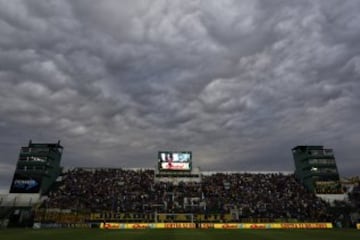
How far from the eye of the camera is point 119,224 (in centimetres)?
6359

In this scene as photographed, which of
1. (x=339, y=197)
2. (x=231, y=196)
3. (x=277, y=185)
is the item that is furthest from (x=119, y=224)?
(x=339, y=197)

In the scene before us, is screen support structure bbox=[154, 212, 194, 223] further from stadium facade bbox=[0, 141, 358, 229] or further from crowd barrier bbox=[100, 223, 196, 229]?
crowd barrier bbox=[100, 223, 196, 229]

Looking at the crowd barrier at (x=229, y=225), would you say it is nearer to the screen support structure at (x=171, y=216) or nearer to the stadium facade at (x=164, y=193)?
A: the stadium facade at (x=164, y=193)

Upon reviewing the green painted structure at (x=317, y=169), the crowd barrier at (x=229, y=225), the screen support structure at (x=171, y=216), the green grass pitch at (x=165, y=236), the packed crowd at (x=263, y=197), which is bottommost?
the green grass pitch at (x=165, y=236)

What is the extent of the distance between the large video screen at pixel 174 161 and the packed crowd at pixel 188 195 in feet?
16.2

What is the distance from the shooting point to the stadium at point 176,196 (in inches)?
2562

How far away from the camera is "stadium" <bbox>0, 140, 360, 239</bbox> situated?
6508 cm

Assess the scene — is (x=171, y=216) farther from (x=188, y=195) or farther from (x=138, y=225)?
(x=188, y=195)

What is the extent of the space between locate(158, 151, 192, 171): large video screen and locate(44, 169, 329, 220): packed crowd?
195 inches

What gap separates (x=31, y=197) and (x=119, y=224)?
31575mm

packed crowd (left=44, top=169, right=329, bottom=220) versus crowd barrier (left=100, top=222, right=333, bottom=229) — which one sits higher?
packed crowd (left=44, top=169, right=329, bottom=220)

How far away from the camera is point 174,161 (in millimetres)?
90000

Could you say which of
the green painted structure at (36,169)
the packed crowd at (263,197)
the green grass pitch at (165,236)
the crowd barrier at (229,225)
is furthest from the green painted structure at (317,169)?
the green painted structure at (36,169)

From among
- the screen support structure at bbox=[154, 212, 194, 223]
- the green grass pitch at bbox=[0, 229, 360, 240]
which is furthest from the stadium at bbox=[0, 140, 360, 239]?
the green grass pitch at bbox=[0, 229, 360, 240]
